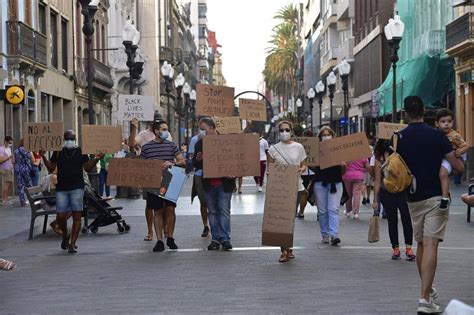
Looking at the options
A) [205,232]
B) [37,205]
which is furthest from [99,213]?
[205,232]

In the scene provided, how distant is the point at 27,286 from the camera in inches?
377

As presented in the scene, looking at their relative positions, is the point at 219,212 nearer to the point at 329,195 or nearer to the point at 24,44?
the point at 329,195

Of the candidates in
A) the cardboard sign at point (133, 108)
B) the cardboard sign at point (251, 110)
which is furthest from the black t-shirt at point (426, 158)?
the cardboard sign at point (133, 108)

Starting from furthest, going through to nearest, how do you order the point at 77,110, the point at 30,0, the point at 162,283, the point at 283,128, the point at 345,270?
the point at 77,110 < the point at 30,0 < the point at 283,128 < the point at 345,270 < the point at 162,283

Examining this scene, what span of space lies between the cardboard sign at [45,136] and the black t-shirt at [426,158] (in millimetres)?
6560

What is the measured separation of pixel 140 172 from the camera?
12.6 m

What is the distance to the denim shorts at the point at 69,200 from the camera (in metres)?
12.3

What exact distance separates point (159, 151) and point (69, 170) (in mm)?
1333

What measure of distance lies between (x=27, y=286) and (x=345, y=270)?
3.56 m

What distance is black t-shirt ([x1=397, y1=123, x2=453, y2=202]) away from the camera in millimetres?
7820

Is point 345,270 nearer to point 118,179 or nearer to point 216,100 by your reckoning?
point 118,179

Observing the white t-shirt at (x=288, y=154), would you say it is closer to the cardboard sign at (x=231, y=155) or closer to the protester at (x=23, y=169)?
the cardboard sign at (x=231, y=155)

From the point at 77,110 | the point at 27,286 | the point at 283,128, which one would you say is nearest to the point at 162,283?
the point at 27,286

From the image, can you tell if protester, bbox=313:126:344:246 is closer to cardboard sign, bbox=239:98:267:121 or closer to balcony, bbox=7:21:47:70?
cardboard sign, bbox=239:98:267:121
